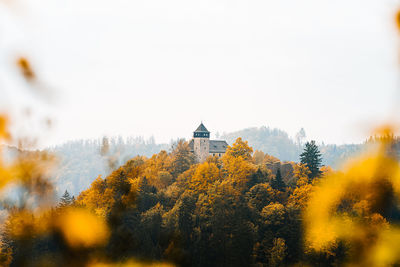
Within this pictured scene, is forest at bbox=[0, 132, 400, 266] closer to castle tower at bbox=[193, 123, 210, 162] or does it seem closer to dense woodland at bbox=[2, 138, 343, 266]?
dense woodland at bbox=[2, 138, 343, 266]

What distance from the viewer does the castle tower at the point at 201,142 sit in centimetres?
9550

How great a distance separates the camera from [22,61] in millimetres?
5883

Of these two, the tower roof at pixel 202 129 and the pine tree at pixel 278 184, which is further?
the tower roof at pixel 202 129

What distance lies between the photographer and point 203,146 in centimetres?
9650

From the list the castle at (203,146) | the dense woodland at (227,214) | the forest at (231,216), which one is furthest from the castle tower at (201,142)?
the dense woodland at (227,214)

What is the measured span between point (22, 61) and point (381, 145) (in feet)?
17.8

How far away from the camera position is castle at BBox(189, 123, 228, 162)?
95.7 meters

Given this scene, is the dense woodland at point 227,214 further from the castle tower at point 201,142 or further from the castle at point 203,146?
the castle at point 203,146

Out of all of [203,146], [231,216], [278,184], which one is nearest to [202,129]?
[203,146]

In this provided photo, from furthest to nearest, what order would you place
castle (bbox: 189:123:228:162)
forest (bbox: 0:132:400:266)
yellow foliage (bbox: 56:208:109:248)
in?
castle (bbox: 189:123:228:162), forest (bbox: 0:132:400:266), yellow foliage (bbox: 56:208:109:248)

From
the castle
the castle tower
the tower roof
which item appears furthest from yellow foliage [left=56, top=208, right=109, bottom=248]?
the tower roof

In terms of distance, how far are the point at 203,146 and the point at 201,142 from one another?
1.10m

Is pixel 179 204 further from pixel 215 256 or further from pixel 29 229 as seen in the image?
pixel 29 229

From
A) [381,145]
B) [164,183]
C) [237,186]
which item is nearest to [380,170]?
[381,145]
